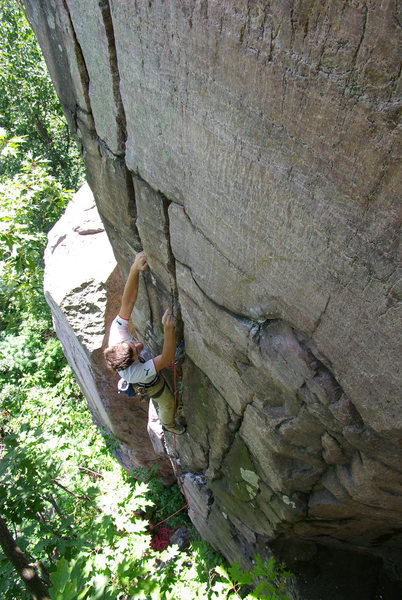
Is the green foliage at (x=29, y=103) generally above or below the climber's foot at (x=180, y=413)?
above

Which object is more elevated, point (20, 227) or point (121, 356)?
point (20, 227)

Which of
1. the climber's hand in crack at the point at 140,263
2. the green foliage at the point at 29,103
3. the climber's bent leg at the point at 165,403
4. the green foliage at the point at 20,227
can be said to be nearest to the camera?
the climber's hand in crack at the point at 140,263

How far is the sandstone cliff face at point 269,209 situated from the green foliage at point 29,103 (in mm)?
6438

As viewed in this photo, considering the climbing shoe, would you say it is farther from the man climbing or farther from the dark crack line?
the dark crack line

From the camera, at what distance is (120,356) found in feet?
9.88

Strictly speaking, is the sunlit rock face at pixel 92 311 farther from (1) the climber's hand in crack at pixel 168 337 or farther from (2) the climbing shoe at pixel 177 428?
(1) the climber's hand in crack at pixel 168 337

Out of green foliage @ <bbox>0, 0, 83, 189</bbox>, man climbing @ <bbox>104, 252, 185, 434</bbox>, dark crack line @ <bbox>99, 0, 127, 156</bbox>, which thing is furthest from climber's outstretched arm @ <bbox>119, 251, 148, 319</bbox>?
green foliage @ <bbox>0, 0, 83, 189</bbox>

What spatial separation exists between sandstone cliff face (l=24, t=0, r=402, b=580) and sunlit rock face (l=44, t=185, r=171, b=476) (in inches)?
71.0

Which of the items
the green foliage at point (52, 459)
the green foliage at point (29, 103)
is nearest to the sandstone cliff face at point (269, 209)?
the green foliage at point (52, 459)

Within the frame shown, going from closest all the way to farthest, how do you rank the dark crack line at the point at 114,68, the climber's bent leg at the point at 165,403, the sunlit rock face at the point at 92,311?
the dark crack line at the point at 114,68 < the climber's bent leg at the point at 165,403 < the sunlit rock face at the point at 92,311

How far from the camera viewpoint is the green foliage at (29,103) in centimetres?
844

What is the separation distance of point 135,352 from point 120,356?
169 millimetres

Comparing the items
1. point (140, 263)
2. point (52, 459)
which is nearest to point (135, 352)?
point (140, 263)

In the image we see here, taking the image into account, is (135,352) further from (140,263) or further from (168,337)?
(140,263)
